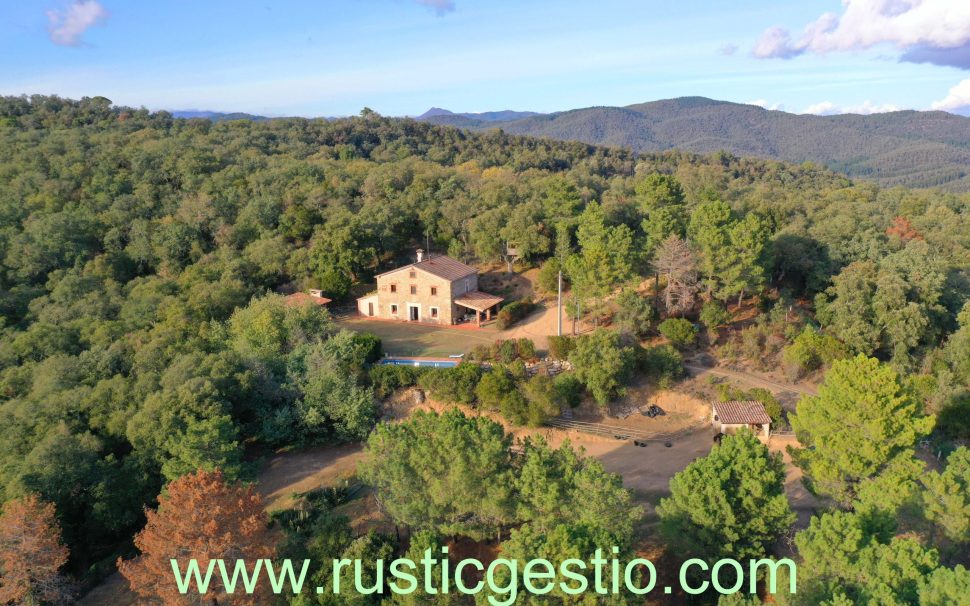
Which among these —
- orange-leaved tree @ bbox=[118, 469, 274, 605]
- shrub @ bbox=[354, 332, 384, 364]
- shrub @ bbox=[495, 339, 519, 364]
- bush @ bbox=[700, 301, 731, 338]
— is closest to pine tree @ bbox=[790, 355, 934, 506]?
bush @ bbox=[700, 301, 731, 338]

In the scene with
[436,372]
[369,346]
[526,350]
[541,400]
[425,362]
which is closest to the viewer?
[541,400]

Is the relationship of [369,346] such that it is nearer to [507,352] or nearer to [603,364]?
[507,352]

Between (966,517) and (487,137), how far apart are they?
95.4 metres

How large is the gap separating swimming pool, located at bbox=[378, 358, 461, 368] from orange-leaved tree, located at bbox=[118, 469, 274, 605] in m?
14.3

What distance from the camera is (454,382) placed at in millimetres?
29438

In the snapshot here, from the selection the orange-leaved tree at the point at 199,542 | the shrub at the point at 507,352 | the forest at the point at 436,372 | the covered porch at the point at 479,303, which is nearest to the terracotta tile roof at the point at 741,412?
the forest at the point at 436,372

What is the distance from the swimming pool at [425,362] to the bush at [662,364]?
382 inches

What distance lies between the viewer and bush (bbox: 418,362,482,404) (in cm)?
2941

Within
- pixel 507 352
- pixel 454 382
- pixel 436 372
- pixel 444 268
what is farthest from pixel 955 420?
pixel 444 268

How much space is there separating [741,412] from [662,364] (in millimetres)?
4342

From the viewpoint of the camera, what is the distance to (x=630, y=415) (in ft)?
97.8

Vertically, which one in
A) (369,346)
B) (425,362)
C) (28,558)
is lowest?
(28,558)

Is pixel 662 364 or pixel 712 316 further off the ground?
pixel 712 316

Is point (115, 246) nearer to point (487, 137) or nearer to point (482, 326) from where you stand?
point (482, 326)
